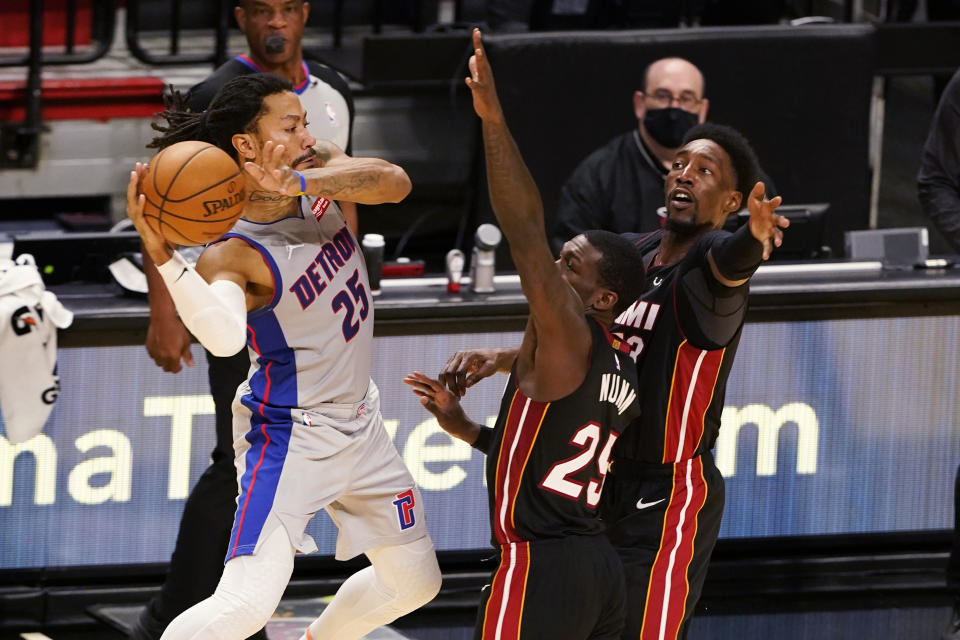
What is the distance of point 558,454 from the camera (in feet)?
14.3

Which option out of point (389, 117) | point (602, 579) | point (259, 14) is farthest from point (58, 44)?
point (602, 579)

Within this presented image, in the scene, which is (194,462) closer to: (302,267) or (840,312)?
(302,267)

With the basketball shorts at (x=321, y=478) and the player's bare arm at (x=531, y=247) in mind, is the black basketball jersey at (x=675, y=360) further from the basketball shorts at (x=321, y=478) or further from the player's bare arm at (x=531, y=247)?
the basketball shorts at (x=321, y=478)

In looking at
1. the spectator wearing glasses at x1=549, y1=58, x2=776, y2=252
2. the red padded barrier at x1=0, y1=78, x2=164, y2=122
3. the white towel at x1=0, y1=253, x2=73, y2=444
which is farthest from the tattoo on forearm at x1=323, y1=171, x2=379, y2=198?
the red padded barrier at x1=0, y1=78, x2=164, y2=122

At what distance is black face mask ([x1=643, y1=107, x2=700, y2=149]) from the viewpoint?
6.79m

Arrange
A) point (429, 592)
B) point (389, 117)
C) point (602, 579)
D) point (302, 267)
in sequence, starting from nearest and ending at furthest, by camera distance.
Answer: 1. point (602, 579)
2. point (302, 267)
3. point (429, 592)
4. point (389, 117)

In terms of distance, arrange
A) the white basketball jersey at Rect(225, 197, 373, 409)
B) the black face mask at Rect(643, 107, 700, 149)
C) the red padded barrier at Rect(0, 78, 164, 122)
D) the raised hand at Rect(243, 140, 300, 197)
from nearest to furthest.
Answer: the raised hand at Rect(243, 140, 300, 197), the white basketball jersey at Rect(225, 197, 373, 409), the black face mask at Rect(643, 107, 700, 149), the red padded barrier at Rect(0, 78, 164, 122)

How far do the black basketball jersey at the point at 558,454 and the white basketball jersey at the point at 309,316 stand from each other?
57cm

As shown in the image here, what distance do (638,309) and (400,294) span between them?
1.57m

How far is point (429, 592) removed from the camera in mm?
4910

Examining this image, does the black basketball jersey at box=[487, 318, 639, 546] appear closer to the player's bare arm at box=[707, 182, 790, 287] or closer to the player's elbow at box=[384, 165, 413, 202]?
the player's bare arm at box=[707, 182, 790, 287]

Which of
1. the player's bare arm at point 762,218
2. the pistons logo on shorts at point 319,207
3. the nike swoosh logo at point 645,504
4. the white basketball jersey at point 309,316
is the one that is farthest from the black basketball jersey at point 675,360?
the pistons logo on shorts at point 319,207

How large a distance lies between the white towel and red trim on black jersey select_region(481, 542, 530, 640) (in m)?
2.09

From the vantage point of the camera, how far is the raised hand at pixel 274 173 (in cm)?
418
